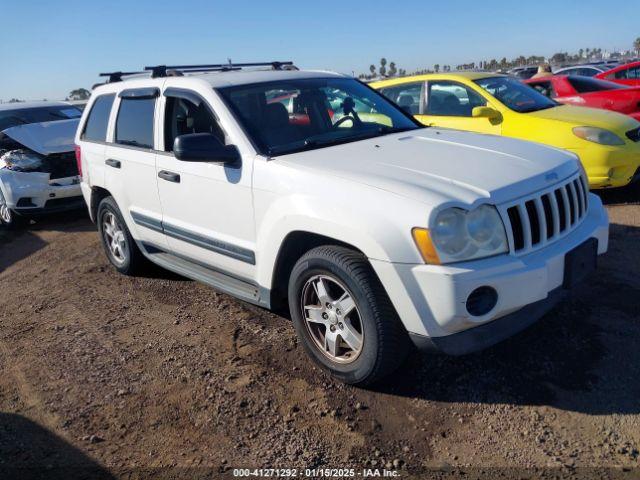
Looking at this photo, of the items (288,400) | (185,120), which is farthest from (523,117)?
(288,400)

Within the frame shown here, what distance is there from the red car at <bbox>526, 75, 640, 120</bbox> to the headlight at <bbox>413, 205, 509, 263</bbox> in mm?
6893

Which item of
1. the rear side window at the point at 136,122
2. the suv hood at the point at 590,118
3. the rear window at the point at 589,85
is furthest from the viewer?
the rear window at the point at 589,85

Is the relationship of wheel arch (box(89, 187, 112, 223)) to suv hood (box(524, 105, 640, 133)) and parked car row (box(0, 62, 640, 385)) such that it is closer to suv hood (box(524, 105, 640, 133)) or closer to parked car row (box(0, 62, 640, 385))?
parked car row (box(0, 62, 640, 385))

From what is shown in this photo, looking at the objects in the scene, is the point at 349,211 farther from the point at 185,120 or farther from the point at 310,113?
the point at 185,120

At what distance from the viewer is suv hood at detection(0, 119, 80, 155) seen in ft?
26.4

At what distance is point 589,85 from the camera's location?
9188 millimetres

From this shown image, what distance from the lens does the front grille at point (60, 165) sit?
791 centimetres

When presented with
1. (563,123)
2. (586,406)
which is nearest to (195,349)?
(586,406)

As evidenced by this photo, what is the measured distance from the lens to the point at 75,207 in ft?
26.8

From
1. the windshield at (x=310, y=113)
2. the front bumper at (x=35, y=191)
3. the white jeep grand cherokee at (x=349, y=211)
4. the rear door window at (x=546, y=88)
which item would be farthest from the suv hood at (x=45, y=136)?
the rear door window at (x=546, y=88)

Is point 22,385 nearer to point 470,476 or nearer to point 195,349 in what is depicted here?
point 195,349

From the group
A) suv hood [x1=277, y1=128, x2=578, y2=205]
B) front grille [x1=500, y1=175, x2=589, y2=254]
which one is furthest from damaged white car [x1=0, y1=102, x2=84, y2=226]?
front grille [x1=500, y1=175, x2=589, y2=254]

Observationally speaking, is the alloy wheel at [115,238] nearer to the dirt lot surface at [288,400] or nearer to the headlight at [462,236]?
the dirt lot surface at [288,400]

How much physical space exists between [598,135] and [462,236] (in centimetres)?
454
